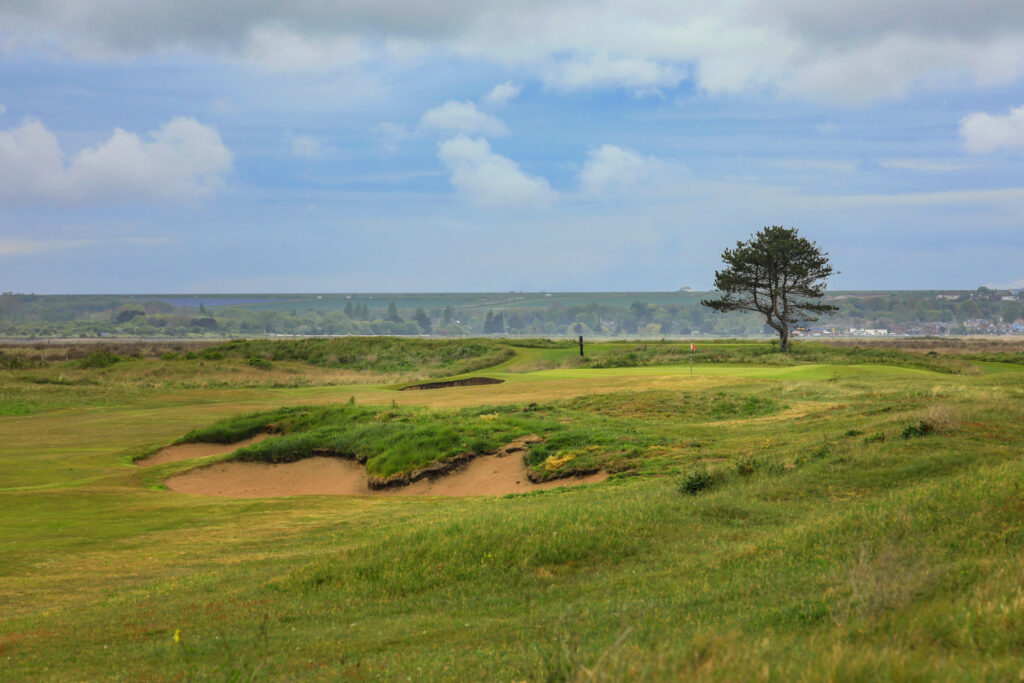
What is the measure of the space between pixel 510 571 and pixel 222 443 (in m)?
21.9

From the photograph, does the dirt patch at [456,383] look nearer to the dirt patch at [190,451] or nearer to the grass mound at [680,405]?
the dirt patch at [190,451]

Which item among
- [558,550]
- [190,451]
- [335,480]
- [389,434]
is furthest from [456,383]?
[558,550]

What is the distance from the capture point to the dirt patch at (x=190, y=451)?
26.2m

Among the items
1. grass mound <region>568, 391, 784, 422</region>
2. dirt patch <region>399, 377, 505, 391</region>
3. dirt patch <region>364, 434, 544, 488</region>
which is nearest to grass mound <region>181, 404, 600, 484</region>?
dirt patch <region>364, 434, 544, 488</region>

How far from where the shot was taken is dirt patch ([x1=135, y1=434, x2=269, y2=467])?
26.2m

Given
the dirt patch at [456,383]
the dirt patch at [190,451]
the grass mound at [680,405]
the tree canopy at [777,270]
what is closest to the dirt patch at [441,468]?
the grass mound at [680,405]

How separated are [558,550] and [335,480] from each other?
14427 millimetres

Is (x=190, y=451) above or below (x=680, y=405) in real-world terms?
below

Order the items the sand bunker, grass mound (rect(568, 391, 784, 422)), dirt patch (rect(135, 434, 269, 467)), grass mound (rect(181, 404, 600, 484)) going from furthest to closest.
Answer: dirt patch (rect(135, 434, 269, 467)), grass mound (rect(568, 391, 784, 422)), grass mound (rect(181, 404, 600, 484)), the sand bunker

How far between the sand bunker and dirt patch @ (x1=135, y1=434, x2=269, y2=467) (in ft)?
9.69

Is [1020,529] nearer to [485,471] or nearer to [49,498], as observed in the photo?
[485,471]

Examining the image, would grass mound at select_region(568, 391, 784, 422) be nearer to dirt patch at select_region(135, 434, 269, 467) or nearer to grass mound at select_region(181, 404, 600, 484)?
grass mound at select_region(181, 404, 600, 484)

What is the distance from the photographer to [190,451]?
90.1ft

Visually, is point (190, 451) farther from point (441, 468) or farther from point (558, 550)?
point (558, 550)
